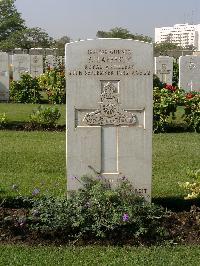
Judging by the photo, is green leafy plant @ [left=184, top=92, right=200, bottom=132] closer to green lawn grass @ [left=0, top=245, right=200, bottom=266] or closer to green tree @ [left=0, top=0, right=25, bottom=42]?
green lawn grass @ [left=0, top=245, right=200, bottom=266]

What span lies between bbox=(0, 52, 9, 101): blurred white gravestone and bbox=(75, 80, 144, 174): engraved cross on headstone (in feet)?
45.3

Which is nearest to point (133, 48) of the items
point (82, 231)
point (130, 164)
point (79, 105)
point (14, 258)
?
point (79, 105)

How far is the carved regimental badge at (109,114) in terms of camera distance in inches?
205

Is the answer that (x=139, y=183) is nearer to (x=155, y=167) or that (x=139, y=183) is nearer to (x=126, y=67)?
(x=126, y=67)

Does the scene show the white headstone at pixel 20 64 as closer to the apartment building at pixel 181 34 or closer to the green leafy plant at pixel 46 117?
the green leafy plant at pixel 46 117

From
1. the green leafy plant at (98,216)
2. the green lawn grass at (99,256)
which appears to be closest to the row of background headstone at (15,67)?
the green leafy plant at (98,216)

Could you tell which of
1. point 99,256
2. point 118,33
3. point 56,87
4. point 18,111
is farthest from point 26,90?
point 118,33

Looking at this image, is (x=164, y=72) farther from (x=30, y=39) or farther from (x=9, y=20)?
(x=9, y=20)

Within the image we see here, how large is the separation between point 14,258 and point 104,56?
2042mm

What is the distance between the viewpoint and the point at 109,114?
527 cm

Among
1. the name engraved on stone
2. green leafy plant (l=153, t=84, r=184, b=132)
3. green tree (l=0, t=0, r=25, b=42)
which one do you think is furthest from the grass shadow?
green tree (l=0, t=0, r=25, b=42)

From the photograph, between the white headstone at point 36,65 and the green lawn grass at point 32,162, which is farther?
the white headstone at point 36,65

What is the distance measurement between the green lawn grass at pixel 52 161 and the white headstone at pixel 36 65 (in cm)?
1289

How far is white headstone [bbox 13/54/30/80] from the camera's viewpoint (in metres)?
22.5
